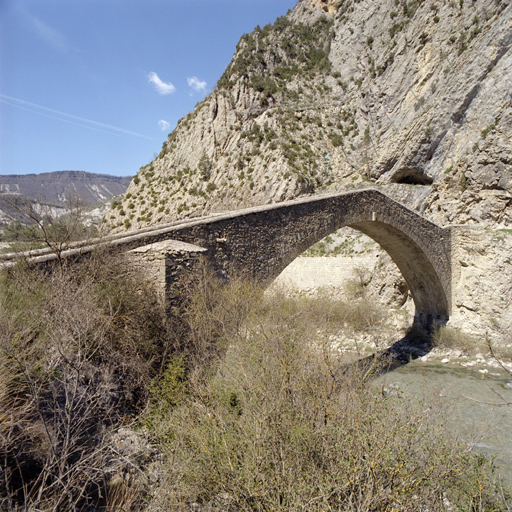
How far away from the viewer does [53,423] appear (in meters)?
3.38

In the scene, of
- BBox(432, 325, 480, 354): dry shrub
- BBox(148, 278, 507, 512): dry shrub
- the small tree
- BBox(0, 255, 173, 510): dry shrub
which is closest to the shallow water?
BBox(148, 278, 507, 512): dry shrub

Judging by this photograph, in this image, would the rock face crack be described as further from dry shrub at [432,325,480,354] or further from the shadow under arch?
dry shrub at [432,325,480,354]

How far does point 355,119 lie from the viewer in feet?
92.7

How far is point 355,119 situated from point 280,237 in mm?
24296

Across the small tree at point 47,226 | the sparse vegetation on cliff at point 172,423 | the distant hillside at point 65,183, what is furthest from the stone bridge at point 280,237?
the distant hillside at point 65,183

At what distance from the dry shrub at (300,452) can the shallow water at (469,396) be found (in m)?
1.14

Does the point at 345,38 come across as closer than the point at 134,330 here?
No

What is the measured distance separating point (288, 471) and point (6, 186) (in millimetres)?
88461

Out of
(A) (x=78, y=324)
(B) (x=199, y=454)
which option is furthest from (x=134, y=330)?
(B) (x=199, y=454)

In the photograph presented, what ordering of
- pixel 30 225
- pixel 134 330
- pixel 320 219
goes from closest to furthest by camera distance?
1. pixel 134 330
2. pixel 30 225
3. pixel 320 219

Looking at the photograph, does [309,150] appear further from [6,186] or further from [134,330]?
[6,186]

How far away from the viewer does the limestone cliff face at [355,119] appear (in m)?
15.6

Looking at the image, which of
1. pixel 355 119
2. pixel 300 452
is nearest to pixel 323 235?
pixel 300 452

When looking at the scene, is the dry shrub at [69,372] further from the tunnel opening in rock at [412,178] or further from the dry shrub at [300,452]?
the tunnel opening in rock at [412,178]
